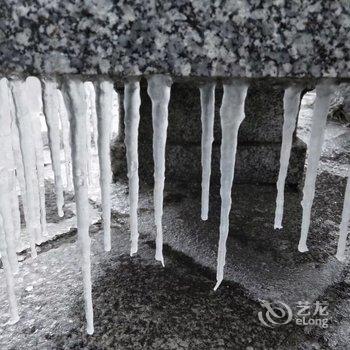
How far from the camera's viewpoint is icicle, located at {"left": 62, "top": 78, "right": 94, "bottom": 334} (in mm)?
789

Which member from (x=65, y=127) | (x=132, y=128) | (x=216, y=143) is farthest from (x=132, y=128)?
(x=216, y=143)

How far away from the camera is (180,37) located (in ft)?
2.17

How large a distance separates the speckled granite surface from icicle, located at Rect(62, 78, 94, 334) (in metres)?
0.10

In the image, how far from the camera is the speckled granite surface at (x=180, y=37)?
0.64 metres

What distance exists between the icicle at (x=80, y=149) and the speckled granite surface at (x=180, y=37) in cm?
10

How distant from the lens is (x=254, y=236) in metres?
1.80

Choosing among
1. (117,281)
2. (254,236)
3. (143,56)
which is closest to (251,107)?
(254,236)

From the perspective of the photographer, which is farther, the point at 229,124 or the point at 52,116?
the point at 52,116

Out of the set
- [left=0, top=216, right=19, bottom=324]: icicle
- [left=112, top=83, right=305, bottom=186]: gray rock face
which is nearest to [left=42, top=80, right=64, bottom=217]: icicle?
[left=0, top=216, right=19, bottom=324]: icicle

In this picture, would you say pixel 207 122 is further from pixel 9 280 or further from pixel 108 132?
pixel 9 280

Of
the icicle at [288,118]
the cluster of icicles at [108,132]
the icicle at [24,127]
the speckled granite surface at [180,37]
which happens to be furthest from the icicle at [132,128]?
the icicle at [288,118]

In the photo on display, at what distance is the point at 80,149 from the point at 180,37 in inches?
14.8

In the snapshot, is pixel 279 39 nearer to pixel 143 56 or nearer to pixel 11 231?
pixel 143 56

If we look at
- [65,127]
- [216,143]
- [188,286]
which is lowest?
[188,286]
